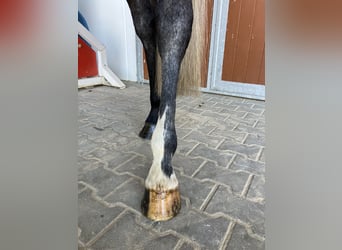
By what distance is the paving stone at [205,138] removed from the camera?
43.3 inches

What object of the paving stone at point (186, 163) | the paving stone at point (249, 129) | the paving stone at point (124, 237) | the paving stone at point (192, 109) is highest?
the paving stone at point (192, 109)

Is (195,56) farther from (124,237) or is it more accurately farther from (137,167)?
(124,237)

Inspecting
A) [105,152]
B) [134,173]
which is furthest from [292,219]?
[105,152]

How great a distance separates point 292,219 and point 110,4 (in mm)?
2684

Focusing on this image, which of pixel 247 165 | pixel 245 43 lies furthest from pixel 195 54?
pixel 245 43

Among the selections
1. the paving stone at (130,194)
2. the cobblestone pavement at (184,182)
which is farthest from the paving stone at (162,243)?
the paving stone at (130,194)

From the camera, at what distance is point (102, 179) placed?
0.81m

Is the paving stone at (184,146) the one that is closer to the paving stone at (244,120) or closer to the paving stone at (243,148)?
the paving stone at (243,148)

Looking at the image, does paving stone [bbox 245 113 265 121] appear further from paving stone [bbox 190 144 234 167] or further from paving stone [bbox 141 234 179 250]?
paving stone [bbox 141 234 179 250]

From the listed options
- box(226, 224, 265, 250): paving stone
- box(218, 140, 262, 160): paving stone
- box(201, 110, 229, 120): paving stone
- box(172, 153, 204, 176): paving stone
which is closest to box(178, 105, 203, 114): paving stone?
box(201, 110, 229, 120): paving stone

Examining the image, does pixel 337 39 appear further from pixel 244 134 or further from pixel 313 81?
pixel 244 134

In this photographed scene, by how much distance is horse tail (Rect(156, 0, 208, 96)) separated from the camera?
0.83 m

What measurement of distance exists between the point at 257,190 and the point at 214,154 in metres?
0.26

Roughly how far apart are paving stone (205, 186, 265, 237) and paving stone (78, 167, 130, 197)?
293mm
